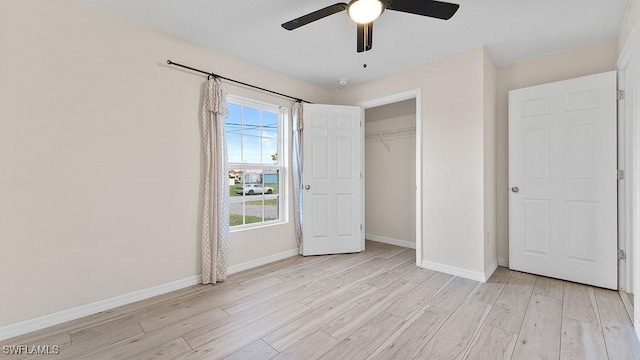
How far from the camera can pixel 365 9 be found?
1687mm

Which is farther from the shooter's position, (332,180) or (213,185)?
(332,180)

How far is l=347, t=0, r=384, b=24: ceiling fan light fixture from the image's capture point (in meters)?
1.65

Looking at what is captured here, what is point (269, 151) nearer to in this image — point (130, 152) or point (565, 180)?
point (130, 152)

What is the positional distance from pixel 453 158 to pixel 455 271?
1.26 m

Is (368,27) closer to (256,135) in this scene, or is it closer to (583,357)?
(256,135)

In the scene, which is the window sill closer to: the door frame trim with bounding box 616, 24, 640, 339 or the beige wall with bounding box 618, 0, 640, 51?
the door frame trim with bounding box 616, 24, 640, 339

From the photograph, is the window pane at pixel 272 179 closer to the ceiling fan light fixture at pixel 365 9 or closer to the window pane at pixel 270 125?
the window pane at pixel 270 125

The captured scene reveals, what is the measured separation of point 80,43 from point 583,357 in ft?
13.5

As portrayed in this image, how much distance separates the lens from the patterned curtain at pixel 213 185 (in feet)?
8.90

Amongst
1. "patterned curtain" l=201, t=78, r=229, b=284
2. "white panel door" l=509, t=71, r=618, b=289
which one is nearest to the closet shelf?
"white panel door" l=509, t=71, r=618, b=289

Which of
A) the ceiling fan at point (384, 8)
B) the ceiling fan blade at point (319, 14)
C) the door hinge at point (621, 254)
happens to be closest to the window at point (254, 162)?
the ceiling fan blade at point (319, 14)

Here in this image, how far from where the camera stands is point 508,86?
10.5ft

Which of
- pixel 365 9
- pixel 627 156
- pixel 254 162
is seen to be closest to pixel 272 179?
pixel 254 162

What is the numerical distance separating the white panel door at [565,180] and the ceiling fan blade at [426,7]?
6.58 ft
